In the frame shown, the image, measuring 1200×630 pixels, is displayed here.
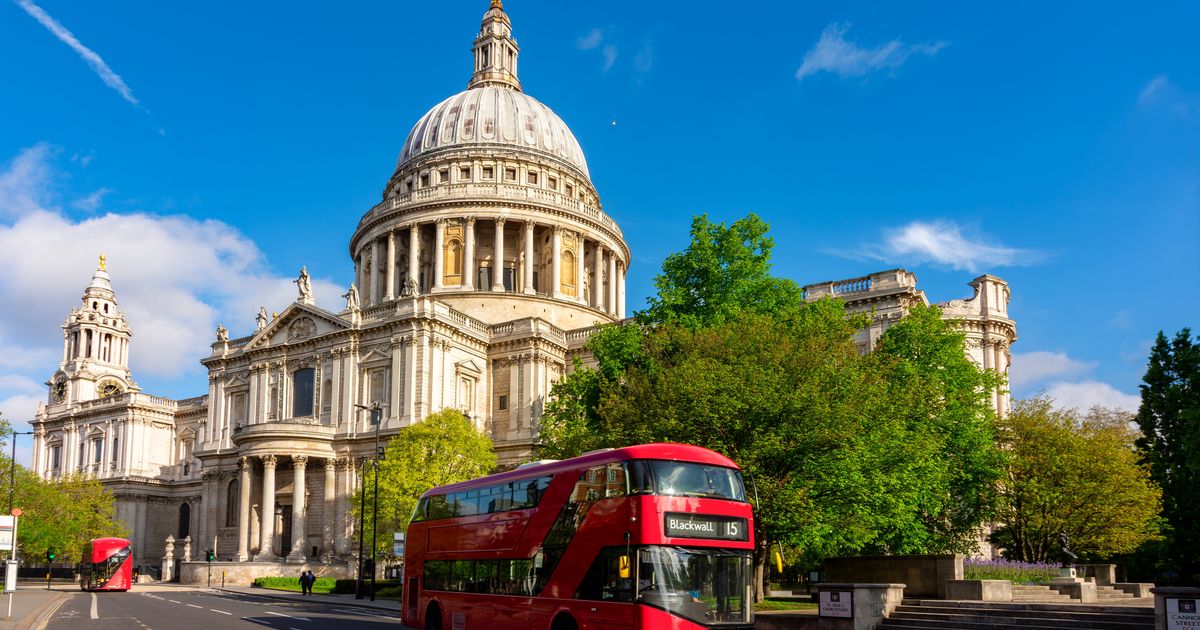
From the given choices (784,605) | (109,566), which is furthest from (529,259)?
(784,605)

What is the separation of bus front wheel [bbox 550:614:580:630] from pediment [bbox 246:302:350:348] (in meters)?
46.4

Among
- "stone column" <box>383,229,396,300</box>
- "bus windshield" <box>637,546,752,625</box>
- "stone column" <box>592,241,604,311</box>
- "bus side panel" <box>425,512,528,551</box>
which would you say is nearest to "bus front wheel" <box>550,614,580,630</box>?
"bus side panel" <box>425,512,528,551</box>

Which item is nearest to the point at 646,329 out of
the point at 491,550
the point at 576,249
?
the point at 491,550

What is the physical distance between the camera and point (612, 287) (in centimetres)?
8644

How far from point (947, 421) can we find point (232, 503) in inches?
1957

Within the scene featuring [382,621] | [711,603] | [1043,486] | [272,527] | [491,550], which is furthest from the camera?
[272,527]

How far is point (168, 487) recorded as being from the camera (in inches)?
3524

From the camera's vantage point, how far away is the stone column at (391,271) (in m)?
80.4

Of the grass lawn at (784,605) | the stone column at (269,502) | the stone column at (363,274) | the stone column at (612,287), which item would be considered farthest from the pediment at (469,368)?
the grass lawn at (784,605)

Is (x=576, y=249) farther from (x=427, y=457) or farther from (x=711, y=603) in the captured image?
(x=711, y=603)

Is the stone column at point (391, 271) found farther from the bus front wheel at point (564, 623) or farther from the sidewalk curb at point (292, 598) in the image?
the bus front wheel at point (564, 623)

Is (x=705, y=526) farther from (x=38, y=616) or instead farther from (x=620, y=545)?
(x=38, y=616)

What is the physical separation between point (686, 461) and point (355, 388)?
46597mm

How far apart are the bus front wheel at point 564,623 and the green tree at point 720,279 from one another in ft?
64.8
